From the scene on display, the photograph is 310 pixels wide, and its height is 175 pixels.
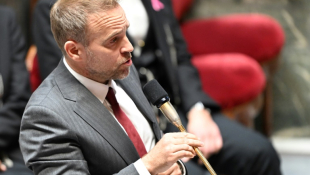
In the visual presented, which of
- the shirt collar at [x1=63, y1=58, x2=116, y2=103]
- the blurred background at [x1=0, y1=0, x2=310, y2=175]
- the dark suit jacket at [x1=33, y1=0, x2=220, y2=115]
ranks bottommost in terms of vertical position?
the blurred background at [x1=0, y1=0, x2=310, y2=175]

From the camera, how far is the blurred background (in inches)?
101

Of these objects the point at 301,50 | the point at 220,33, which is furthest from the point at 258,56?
the point at 301,50

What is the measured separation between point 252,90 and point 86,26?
128 cm

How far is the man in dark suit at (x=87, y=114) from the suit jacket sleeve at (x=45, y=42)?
48cm

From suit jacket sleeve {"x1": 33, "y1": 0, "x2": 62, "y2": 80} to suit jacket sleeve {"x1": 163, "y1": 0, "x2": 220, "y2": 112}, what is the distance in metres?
0.52

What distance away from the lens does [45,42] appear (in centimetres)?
166

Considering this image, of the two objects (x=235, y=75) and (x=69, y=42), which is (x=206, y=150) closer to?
(x=235, y=75)

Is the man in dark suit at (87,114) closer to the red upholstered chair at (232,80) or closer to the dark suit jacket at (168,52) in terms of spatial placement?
the dark suit jacket at (168,52)

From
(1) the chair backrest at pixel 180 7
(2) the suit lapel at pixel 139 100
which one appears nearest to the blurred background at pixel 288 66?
(1) the chair backrest at pixel 180 7

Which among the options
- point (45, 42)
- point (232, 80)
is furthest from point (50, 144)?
point (232, 80)

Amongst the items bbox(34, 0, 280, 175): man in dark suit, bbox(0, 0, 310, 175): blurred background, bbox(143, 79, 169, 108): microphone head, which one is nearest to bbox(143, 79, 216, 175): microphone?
bbox(143, 79, 169, 108): microphone head

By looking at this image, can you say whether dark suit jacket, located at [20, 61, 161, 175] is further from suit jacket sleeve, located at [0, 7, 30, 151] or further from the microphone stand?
suit jacket sleeve, located at [0, 7, 30, 151]

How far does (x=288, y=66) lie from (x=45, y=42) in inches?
60.8

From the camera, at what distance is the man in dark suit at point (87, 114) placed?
41.1 inches
